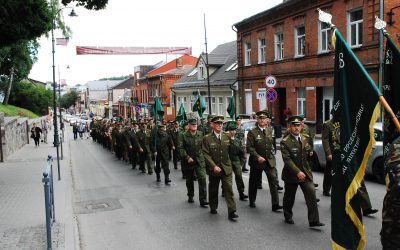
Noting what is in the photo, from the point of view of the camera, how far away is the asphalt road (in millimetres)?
7059

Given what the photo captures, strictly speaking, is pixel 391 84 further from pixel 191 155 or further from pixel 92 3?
pixel 92 3

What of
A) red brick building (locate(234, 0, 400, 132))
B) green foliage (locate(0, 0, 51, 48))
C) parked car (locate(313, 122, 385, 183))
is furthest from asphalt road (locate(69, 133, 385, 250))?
red brick building (locate(234, 0, 400, 132))

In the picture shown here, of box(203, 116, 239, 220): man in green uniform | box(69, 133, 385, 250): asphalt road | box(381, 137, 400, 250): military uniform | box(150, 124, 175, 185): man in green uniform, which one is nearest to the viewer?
box(381, 137, 400, 250): military uniform

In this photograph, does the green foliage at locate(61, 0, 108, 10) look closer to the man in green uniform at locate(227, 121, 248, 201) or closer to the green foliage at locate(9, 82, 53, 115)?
the man in green uniform at locate(227, 121, 248, 201)

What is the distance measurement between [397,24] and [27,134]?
2814cm

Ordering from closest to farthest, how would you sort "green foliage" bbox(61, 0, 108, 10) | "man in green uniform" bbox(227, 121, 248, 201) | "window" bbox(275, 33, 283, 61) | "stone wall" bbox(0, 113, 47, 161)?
"man in green uniform" bbox(227, 121, 248, 201) → "green foliage" bbox(61, 0, 108, 10) → "stone wall" bbox(0, 113, 47, 161) → "window" bbox(275, 33, 283, 61)

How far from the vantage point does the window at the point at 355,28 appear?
827 inches

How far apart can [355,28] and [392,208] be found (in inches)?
803

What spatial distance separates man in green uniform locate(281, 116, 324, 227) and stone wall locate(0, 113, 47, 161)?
670 inches

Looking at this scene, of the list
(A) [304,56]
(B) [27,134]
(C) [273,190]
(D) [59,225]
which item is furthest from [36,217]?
(B) [27,134]

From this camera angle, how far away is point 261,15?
2997cm

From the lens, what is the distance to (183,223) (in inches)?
333

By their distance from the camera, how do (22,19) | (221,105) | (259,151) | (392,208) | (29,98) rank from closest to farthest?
(392,208) < (259,151) < (22,19) < (221,105) < (29,98)

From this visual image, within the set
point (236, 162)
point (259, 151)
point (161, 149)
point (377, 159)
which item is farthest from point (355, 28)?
point (259, 151)
